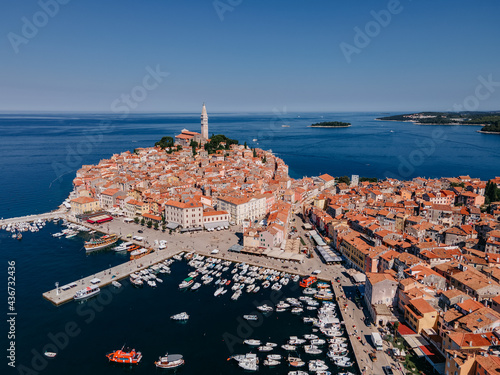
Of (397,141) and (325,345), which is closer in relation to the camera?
(325,345)

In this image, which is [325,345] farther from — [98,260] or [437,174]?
[437,174]

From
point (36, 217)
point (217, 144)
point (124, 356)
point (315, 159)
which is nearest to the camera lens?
point (124, 356)

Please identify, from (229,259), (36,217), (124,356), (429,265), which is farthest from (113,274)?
(429,265)

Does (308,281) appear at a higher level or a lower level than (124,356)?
higher

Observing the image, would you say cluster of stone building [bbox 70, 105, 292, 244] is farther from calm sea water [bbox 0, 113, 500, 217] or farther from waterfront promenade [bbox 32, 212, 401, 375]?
calm sea water [bbox 0, 113, 500, 217]

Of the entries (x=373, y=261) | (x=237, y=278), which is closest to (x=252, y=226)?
(x=237, y=278)

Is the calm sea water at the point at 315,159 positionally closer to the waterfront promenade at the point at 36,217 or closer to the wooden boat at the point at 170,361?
the waterfront promenade at the point at 36,217

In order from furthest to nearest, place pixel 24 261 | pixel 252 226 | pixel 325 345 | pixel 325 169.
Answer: pixel 325 169
pixel 252 226
pixel 24 261
pixel 325 345

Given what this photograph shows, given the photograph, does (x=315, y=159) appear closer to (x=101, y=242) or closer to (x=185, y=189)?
(x=185, y=189)
